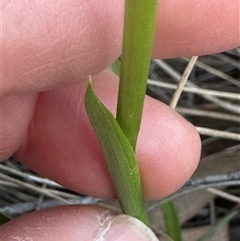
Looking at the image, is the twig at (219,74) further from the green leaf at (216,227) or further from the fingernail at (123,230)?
the fingernail at (123,230)

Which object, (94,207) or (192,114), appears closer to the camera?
(94,207)

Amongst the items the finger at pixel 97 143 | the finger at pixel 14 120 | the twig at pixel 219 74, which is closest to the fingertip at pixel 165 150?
the finger at pixel 97 143

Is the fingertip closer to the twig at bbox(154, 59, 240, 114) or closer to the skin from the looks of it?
the skin

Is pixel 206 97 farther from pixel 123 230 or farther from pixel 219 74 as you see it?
pixel 123 230

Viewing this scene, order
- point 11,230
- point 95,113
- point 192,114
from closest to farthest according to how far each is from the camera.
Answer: point 95,113, point 11,230, point 192,114

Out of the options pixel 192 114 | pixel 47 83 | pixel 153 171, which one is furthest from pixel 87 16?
pixel 192 114

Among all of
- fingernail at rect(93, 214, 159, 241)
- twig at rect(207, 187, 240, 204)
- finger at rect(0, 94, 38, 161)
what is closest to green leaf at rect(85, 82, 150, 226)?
fingernail at rect(93, 214, 159, 241)

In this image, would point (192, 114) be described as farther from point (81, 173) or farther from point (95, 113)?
point (95, 113)
